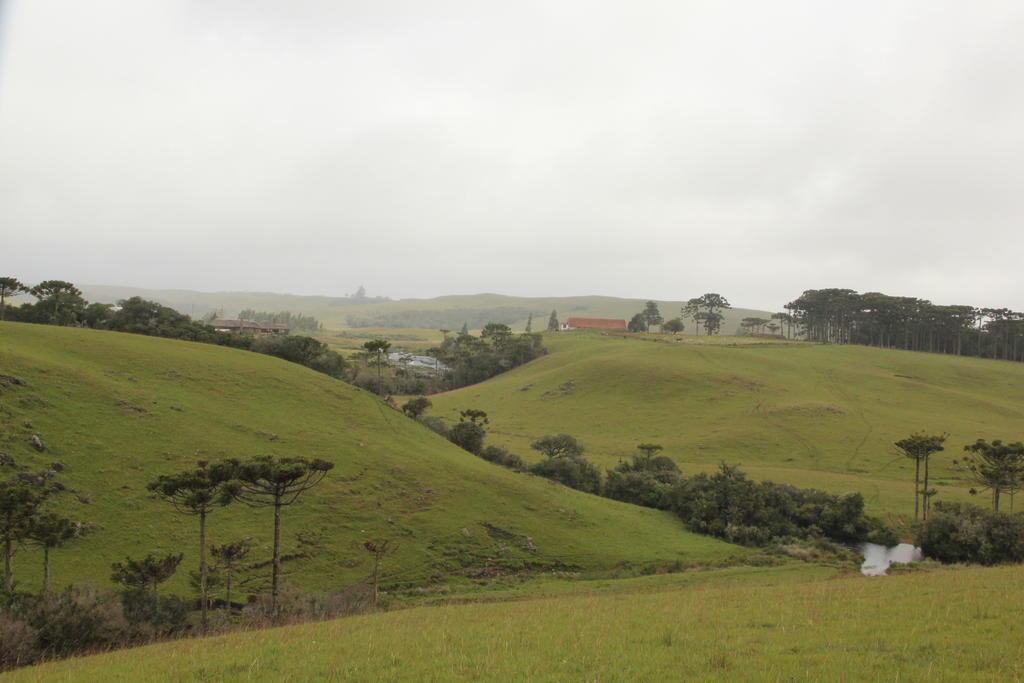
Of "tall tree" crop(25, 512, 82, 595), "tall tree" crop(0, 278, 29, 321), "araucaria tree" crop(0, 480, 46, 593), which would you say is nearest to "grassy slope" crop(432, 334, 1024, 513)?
"tall tree" crop(25, 512, 82, 595)

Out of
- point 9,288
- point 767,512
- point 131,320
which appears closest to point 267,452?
point 767,512

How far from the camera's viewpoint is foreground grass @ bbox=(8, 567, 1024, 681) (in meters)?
10.5

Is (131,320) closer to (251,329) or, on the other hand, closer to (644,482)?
(644,482)

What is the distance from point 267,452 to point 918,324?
169 meters

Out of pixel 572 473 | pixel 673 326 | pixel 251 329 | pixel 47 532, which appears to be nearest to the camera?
pixel 47 532

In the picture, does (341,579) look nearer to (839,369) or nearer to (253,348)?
(253,348)

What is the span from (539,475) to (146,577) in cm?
3609

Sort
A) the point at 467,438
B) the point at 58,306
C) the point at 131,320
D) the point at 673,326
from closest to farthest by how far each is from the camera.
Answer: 1. the point at 467,438
2. the point at 58,306
3. the point at 131,320
4. the point at 673,326

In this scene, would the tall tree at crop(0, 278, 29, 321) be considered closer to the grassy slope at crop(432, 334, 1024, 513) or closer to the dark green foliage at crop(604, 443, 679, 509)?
the grassy slope at crop(432, 334, 1024, 513)

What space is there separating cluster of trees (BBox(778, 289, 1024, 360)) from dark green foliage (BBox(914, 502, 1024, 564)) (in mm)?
133196

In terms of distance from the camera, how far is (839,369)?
373 ft

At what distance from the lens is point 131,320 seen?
Result: 222 feet

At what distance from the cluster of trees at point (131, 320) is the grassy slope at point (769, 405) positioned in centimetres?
2732

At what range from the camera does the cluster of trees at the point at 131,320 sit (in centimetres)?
6494
